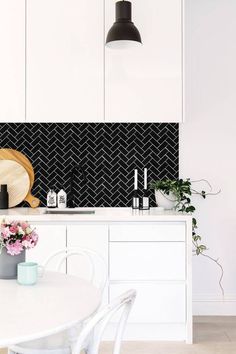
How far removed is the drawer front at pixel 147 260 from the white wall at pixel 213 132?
2.50 ft

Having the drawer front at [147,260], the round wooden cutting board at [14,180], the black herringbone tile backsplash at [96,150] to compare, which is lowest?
the drawer front at [147,260]

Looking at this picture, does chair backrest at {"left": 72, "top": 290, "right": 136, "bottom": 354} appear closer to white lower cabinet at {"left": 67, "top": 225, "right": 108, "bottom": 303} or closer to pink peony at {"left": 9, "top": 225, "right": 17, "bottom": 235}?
pink peony at {"left": 9, "top": 225, "right": 17, "bottom": 235}

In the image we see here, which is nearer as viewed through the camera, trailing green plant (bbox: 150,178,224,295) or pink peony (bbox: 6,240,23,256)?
pink peony (bbox: 6,240,23,256)

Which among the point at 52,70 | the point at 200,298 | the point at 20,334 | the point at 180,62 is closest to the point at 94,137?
the point at 52,70

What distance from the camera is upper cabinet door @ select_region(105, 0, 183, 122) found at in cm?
368

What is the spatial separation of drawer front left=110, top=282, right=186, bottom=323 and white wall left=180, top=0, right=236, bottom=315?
74 cm

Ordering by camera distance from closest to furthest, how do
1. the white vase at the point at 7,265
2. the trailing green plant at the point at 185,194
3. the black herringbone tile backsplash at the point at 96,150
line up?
1. the white vase at the point at 7,265
2. the trailing green plant at the point at 185,194
3. the black herringbone tile backsplash at the point at 96,150

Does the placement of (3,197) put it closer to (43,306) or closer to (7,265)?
(7,265)

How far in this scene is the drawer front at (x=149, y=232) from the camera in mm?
3443

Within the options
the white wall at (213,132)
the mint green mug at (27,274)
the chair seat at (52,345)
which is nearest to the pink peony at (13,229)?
the mint green mug at (27,274)

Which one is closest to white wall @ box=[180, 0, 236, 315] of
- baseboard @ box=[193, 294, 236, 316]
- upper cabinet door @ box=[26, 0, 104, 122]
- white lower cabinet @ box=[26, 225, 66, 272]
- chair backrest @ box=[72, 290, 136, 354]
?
baseboard @ box=[193, 294, 236, 316]

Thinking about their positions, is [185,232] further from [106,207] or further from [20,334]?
[20,334]

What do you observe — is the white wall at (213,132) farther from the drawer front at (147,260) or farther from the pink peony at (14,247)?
the pink peony at (14,247)

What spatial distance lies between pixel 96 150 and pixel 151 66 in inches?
34.7
